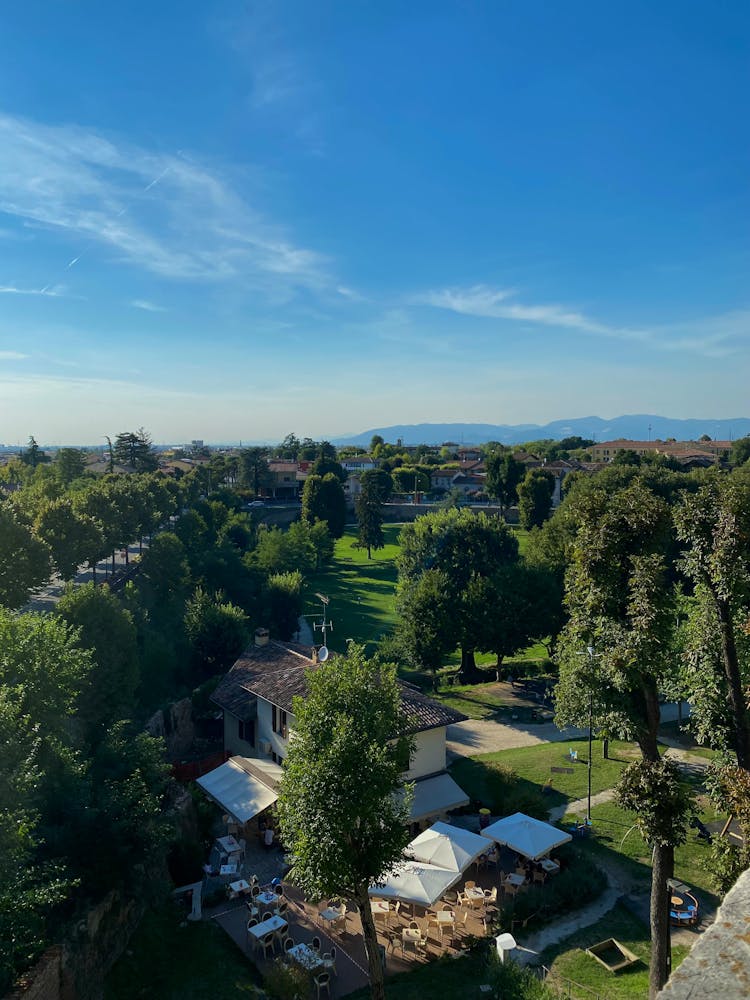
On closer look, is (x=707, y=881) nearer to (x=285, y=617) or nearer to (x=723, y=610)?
(x=723, y=610)

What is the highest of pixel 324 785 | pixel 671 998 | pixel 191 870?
pixel 671 998

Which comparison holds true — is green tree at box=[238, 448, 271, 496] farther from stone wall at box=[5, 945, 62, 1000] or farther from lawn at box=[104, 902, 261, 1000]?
stone wall at box=[5, 945, 62, 1000]

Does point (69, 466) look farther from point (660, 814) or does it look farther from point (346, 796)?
point (660, 814)

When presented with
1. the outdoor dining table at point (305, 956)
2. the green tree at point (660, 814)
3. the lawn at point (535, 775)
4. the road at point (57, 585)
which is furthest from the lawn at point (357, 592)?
the green tree at point (660, 814)

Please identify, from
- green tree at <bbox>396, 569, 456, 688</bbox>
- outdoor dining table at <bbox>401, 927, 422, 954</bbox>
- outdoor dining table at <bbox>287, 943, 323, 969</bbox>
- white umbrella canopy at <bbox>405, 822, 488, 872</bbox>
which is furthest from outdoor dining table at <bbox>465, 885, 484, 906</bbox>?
green tree at <bbox>396, 569, 456, 688</bbox>

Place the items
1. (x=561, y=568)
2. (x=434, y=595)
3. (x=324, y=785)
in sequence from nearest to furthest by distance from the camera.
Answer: (x=324, y=785) → (x=434, y=595) → (x=561, y=568)

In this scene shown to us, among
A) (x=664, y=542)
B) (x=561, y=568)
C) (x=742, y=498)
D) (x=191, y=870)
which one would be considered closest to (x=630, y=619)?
(x=664, y=542)
